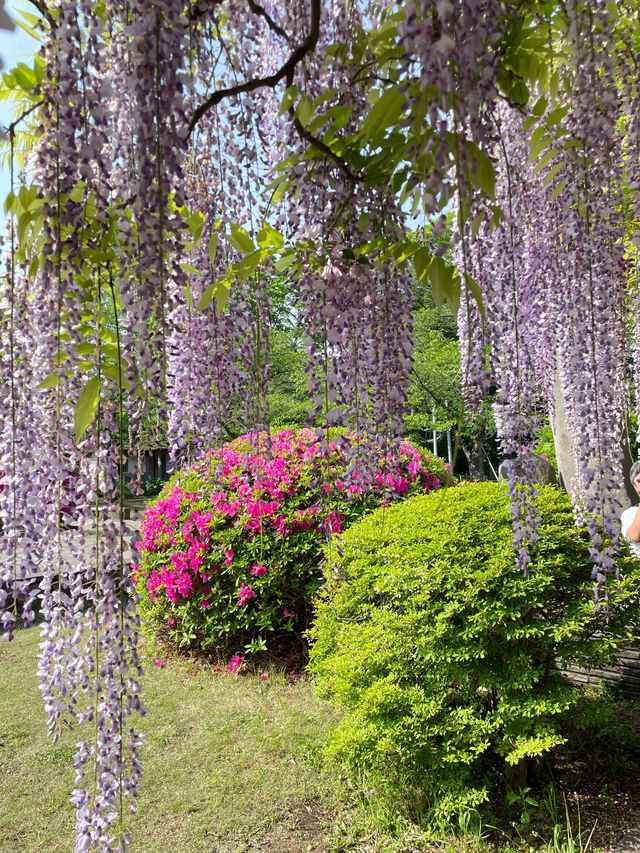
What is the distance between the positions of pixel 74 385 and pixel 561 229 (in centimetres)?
200

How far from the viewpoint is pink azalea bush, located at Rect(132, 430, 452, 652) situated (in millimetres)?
4770

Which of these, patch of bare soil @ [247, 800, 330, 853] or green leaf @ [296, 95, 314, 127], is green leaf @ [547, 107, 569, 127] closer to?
green leaf @ [296, 95, 314, 127]

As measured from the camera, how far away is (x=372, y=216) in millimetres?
1736

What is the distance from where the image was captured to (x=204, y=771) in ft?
11.3

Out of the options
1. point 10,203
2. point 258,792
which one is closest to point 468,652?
point 258,792

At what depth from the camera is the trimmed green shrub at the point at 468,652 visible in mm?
2744

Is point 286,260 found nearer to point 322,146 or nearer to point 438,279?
point 322,146

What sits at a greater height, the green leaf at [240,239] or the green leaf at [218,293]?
the green leaf at [240,239]

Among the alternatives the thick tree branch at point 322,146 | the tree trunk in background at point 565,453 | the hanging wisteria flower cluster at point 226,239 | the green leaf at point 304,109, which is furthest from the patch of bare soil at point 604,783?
the green leaf at point 304,109

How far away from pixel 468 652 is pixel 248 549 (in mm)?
2360

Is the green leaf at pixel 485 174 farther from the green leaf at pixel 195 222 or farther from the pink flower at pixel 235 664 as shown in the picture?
the pink flower at pixel 235 664

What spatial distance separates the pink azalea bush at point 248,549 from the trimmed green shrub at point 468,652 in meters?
1.56

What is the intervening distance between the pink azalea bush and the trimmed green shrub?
1.56 m

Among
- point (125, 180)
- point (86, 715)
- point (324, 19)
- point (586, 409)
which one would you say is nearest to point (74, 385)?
point (125, 180)
